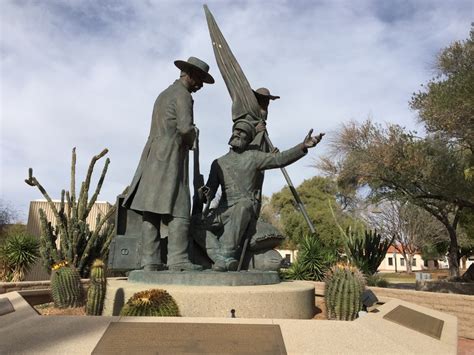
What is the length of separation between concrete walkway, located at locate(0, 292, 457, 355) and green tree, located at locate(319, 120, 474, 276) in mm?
12077

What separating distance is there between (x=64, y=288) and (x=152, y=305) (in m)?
2.51

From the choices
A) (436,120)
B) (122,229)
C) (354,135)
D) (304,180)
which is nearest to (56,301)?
(122,229)

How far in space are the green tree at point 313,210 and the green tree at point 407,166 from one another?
11548 mm

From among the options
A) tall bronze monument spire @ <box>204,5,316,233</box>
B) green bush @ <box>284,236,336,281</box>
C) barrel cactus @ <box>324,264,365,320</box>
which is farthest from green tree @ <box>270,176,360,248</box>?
barrel cactus @ <box>324,264,365,320</box>

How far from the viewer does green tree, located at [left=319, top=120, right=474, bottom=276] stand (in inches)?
580

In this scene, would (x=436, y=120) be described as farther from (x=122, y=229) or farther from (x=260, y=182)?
(x=122, y=229)

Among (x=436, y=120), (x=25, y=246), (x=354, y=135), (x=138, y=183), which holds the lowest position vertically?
(x=25, y=246)

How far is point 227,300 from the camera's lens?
4551 mm

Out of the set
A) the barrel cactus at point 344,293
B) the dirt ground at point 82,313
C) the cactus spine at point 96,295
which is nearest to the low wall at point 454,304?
the dirt ground at point 82,313

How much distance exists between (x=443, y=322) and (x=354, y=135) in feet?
57.2

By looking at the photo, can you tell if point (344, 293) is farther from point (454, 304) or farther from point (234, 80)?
point (234, 80)

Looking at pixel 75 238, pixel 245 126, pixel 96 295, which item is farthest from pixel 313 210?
pixel 96 295

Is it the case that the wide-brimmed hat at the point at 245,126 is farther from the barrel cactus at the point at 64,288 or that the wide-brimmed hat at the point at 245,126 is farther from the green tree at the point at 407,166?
the green tree at the point at 407,166

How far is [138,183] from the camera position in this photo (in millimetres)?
5707
